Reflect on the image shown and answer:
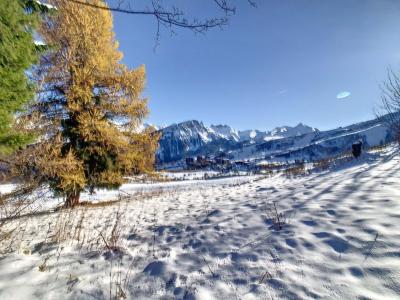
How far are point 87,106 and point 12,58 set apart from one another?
16.9 feet

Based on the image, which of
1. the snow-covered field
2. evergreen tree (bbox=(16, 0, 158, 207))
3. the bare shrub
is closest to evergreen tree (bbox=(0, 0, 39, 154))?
the snow-covered field

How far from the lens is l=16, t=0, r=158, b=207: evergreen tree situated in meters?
8.88

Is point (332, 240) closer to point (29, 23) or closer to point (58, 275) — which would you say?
point (58, 275)

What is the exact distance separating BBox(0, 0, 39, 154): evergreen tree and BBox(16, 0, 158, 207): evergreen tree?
2844mm

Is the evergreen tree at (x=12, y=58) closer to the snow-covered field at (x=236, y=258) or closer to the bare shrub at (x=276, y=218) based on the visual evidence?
the snow-covered field at (x=236, y=258)

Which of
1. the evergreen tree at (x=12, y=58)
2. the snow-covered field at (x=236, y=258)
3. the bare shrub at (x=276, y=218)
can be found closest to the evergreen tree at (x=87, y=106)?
the evergreen tree at (x=12, y=58)

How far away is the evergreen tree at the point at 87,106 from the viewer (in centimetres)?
888

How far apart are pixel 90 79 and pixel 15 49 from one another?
461 centimetres

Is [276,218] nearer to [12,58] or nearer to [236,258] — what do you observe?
[236,258]

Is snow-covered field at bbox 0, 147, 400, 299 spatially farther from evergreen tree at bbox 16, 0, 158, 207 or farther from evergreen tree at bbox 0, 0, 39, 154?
evergreen tree at bbox 16, 0, 158, 207

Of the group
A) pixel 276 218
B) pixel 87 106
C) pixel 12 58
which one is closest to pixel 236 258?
pixel 276 218

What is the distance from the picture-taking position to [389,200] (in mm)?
4402

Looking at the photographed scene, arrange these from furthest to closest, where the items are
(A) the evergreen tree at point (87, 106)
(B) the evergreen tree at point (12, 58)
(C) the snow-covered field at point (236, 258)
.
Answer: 1. (A) the evergreen tree at point (87, 106)
2. (B) the evergreen tree at point (12, 58)
3. (C) the snow-covered field at point (236, 258)

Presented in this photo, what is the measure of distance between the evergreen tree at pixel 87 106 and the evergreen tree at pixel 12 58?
2844 millimetres
